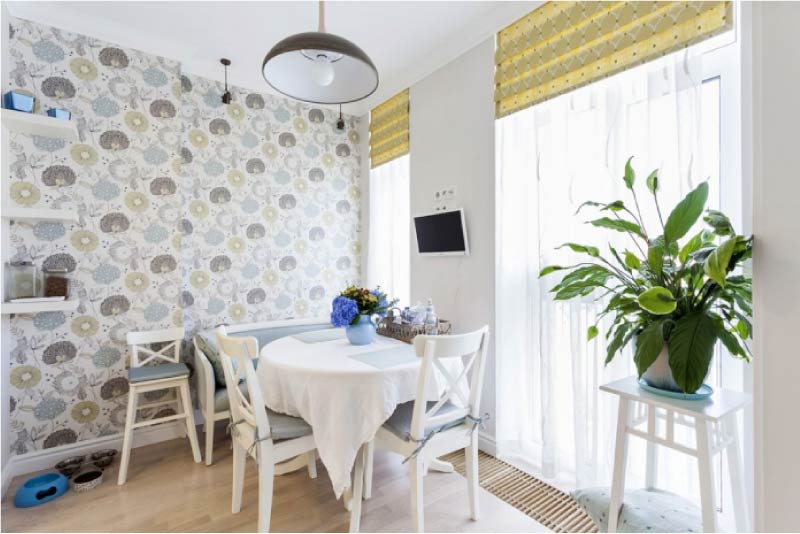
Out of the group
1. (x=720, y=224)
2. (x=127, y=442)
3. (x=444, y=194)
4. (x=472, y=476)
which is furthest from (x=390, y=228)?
(x=720, y=224)

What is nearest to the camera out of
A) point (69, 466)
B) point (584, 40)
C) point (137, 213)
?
point (584, 40)

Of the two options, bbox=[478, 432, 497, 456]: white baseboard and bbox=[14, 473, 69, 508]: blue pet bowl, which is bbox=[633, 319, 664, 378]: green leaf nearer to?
bbox=[478, 432, 497, 456]: white baseboard

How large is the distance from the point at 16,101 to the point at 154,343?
170cm

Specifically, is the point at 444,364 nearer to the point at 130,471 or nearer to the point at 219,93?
the point at 130,471

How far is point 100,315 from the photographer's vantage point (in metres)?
2.57

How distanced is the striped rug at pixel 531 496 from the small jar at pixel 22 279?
287cm

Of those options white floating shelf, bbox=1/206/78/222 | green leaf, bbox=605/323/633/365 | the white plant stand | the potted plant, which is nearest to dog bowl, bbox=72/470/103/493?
white floating shelf, bbox=1/206/78/222

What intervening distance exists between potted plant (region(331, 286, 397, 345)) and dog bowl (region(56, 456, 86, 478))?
1920mm

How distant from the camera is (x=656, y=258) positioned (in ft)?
3.73

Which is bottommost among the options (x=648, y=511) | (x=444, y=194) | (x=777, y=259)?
(x=648, y=511)

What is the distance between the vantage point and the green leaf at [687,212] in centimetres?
108

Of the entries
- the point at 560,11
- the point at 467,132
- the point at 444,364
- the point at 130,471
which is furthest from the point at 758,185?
the point at 130,471

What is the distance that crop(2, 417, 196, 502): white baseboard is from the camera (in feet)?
7.49

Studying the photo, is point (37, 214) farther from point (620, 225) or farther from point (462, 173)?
point (620, 225)
